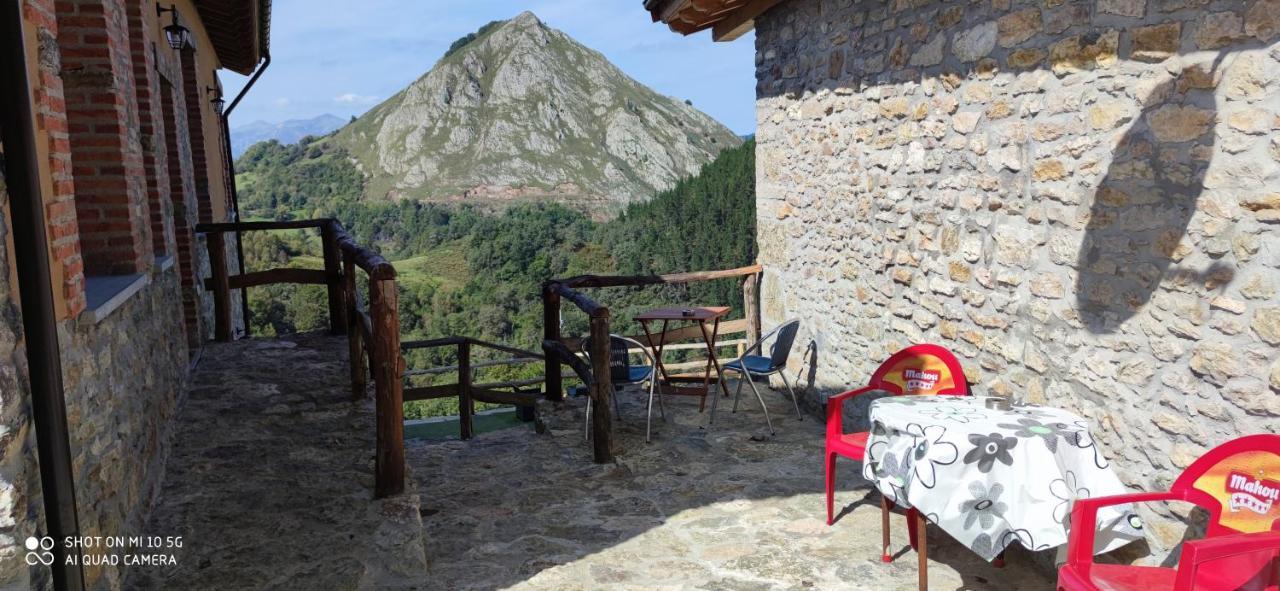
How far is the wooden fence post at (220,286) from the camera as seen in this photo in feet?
20.6

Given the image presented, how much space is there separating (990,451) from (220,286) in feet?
17.8

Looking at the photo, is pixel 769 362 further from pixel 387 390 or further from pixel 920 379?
pixel 387 390

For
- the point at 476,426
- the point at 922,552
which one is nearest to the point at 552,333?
the point at 922,552

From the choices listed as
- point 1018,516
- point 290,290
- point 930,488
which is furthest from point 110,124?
point 290,290

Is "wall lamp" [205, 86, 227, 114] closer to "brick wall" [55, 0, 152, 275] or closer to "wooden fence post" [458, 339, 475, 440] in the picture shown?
"wooden fence post" [458, 339, 475, 440]

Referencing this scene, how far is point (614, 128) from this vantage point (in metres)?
59.7

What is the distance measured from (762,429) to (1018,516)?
2645mm

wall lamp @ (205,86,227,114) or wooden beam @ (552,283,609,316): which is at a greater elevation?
wall lamp @ (205,86,227,114)

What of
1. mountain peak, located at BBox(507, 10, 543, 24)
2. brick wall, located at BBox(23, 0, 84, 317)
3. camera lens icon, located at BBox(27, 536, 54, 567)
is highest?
mountain peak, located at BBox(507, 10, 543, 24)

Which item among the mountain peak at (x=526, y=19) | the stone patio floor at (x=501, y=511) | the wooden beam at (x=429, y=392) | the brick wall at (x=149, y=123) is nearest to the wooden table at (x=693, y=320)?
the stone patio floor at (x=501, y=511)

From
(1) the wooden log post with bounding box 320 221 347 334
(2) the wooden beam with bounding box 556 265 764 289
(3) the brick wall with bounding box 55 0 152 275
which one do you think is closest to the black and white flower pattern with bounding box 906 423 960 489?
(2) the wooden beam with bounding box 556 265 764 289

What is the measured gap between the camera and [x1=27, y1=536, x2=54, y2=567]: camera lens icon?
195cm

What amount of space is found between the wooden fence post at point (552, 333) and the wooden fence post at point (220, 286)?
2328 mm

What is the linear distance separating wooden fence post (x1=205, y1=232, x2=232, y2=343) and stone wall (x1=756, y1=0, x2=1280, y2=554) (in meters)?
4.36
